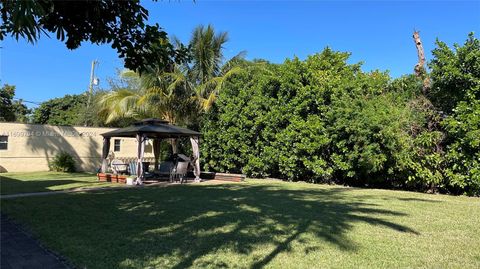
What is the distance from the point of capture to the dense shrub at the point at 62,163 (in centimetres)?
2145

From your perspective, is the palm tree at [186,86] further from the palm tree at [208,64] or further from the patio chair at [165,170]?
the patio chair at [165,170]

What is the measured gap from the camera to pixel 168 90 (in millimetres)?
19922

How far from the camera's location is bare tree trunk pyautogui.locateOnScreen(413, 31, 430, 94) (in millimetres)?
13676

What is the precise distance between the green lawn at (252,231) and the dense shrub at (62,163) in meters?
12.3

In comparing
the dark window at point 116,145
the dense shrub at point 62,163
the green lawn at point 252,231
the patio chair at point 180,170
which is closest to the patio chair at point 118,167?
the patio chair at point 180,170

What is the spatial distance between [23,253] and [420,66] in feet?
48.1

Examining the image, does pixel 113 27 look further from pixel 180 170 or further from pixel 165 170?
pixel 165 170

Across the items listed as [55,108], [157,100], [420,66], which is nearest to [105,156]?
[157,100]

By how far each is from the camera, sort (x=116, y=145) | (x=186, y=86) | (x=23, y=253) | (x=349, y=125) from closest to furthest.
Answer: (x=23, y=253)
(x=349, y=125)
(x=186, y=86)
(x=116, y=145)

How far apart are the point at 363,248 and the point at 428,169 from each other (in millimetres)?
8783

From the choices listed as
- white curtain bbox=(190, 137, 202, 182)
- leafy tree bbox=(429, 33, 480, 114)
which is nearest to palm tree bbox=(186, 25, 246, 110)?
white curtain bbox=(190, 137, 202, 182)

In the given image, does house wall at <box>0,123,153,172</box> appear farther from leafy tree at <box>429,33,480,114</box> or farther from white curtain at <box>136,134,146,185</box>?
leafy tree at <box>429,33,480,114</box>

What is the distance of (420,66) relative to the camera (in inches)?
584

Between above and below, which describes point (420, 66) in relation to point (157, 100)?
above
